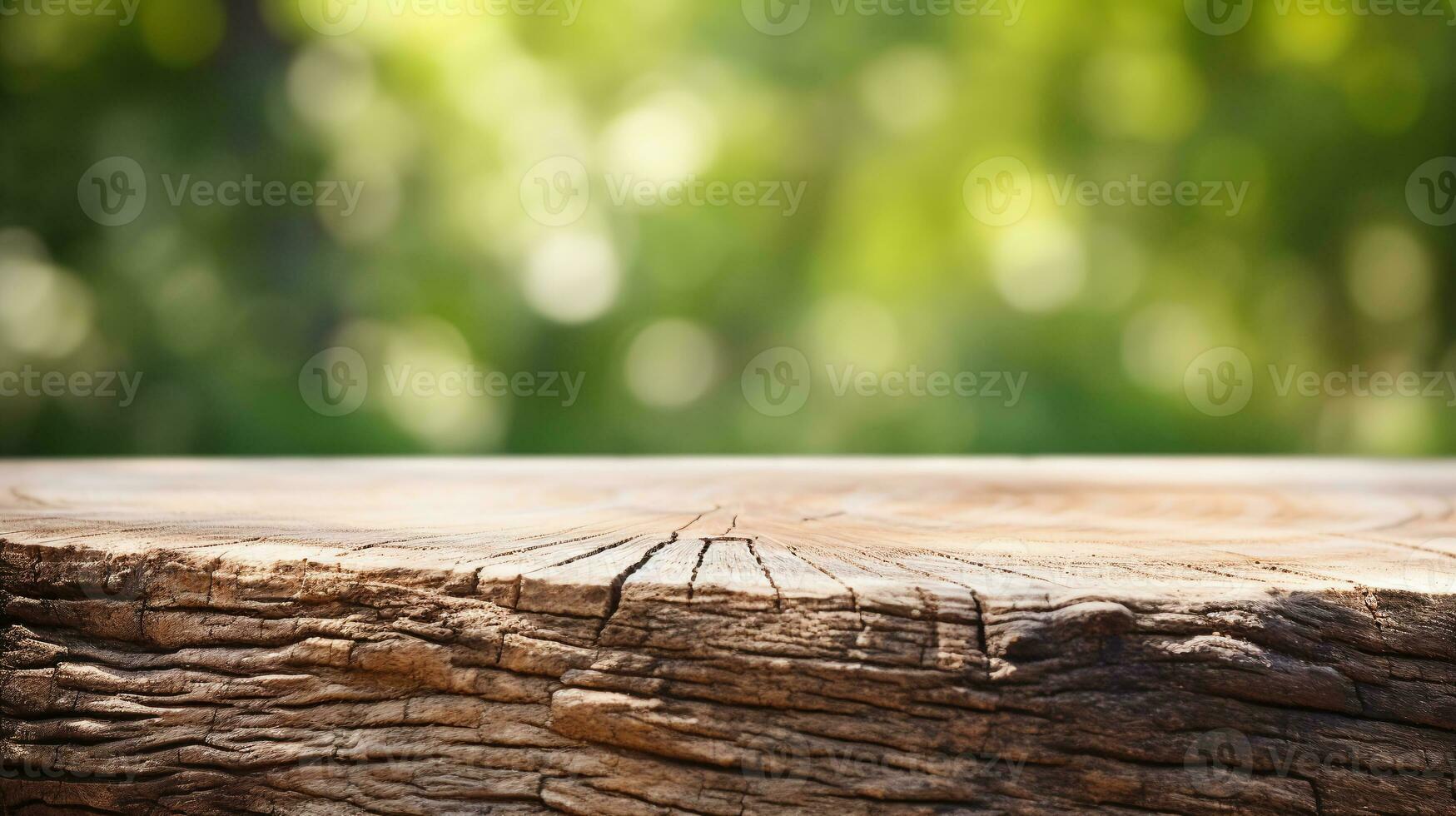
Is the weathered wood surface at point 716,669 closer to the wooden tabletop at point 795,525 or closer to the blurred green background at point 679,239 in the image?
the wooden tabletop at point 795,525

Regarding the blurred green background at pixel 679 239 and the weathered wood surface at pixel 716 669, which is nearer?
the weathered wood surface at pixel 716 669

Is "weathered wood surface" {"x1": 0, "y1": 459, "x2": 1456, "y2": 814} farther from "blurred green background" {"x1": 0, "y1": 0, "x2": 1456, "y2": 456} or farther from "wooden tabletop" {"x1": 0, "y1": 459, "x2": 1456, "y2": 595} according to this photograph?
"blurred green background" {"x1": 0, "y1": 0, "x2": 1456, "y2": 456}

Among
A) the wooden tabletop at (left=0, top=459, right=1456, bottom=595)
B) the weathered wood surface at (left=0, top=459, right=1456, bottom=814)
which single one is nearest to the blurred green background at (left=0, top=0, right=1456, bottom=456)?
the wooden tabletop at (left=0, top=459, right=1456, bottom=595)

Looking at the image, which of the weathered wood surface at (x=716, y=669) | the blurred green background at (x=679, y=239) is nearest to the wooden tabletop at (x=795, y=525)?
the weathered wood surface at (x=716, y=669)

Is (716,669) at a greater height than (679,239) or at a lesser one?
lesser

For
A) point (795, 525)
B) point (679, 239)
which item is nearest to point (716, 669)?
point (795, 525)

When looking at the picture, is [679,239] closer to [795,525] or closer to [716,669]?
[795,525]
